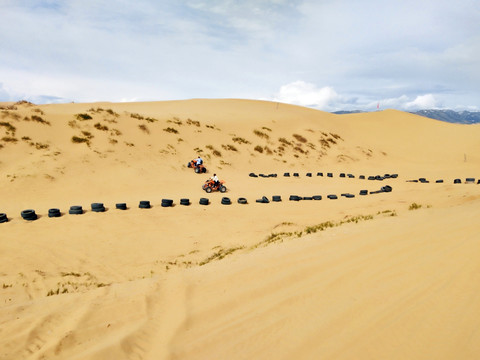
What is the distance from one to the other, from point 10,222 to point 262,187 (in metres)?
14.1

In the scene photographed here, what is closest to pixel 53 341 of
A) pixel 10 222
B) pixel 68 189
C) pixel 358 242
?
pixel 358 242

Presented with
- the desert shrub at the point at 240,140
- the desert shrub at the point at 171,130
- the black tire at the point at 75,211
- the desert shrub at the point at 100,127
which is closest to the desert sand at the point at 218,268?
the black tire at the point at 75,211

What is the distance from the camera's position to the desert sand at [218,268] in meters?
3.51

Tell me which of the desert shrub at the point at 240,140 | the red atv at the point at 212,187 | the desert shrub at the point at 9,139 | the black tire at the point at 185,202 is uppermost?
the desert shrub at the point at 240,140

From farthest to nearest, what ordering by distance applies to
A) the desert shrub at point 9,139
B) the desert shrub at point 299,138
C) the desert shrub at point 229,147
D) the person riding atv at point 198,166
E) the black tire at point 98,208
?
the desert shrub at point 299,138 < the desert shrub at point 229,147 < the person riding atv at point 198,166 < the desert shrub at point 9,139 < the black tire at point 98,208

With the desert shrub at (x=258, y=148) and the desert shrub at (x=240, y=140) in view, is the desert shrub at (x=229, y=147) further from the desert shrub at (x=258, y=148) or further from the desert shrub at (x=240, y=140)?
the desert shrub at (x=258, y=148)

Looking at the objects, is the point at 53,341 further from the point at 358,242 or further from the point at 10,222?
the point at 10,222

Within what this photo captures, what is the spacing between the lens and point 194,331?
385cm

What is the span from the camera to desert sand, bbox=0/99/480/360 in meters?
3.51

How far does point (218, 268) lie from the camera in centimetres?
617

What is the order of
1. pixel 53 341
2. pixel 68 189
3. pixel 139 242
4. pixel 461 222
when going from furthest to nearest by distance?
pixel 68 189 < pixel 139 242 < pixel 461 222 < pixel 53 341

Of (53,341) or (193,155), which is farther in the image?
(193,155)

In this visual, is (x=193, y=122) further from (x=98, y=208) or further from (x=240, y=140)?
(x=98, y=208)

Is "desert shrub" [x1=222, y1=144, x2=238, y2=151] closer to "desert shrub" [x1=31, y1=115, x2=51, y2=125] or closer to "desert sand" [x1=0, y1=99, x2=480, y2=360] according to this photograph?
"desert sand" [x1=0, y1=99, x2=480, y2=360]
